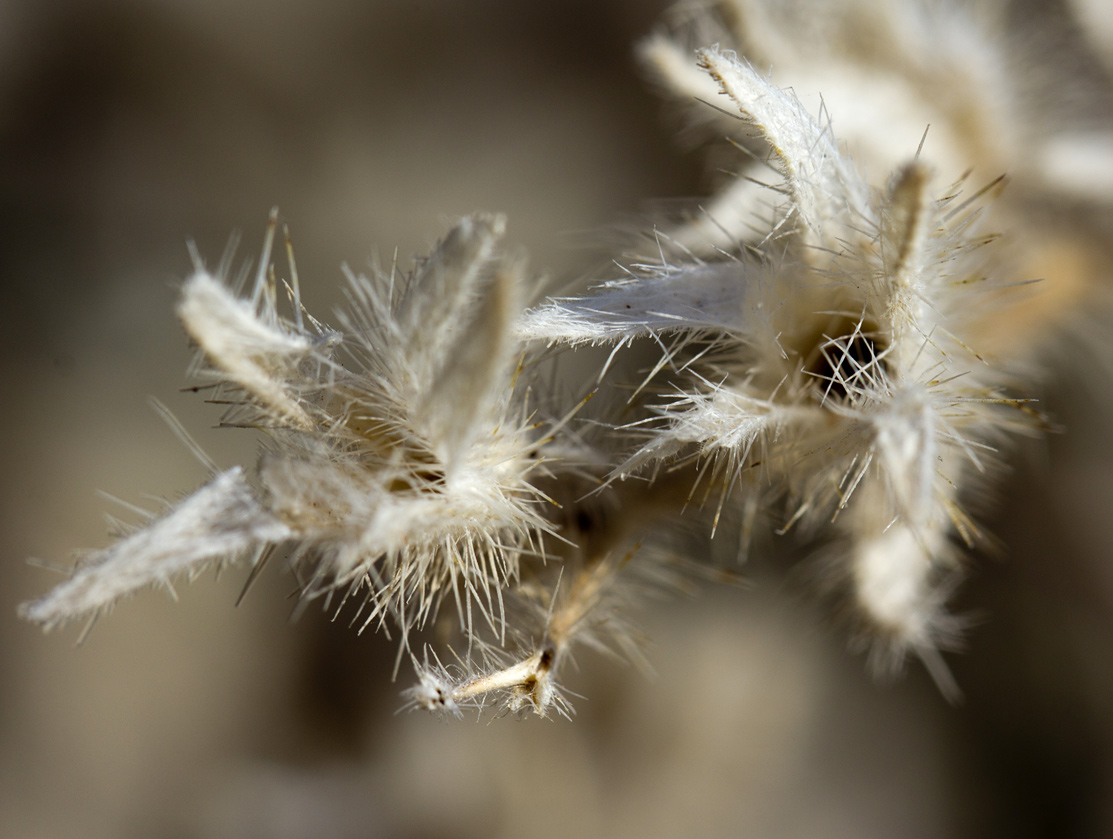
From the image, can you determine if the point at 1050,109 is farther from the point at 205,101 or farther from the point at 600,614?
the point at 205,101

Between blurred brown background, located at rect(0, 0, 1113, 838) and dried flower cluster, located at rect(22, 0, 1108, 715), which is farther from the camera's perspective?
blurred brown background, located at rect(0, 0, 1113, 838)

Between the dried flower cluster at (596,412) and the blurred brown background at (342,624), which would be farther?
the blurred brown background at (342,624)

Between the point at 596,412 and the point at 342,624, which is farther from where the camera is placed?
the point at 342,624

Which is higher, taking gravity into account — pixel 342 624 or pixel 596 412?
pixel 596 412
